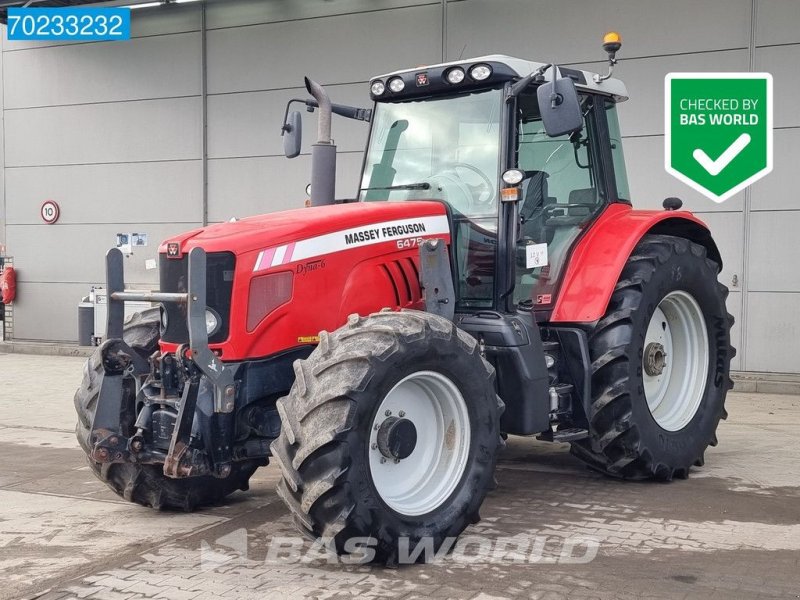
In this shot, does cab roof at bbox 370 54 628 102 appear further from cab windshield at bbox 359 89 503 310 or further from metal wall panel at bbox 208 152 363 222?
metal wall panel at bbox 208 152 363 222

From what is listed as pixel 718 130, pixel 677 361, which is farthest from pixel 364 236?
pixel 718 130

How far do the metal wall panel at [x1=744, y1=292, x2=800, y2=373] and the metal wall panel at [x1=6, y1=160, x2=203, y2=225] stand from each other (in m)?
8.18

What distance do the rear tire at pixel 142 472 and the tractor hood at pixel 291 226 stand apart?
62 centimetres

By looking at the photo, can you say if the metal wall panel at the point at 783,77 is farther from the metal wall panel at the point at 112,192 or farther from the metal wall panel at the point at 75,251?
the metal wall panel at the point at 75,251

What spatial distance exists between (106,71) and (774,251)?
1054 centimetres

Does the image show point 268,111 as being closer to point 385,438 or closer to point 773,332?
point 773,332

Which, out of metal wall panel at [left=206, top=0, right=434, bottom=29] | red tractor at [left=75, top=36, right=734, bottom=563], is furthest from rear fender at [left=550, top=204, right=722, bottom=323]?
metal wall panel at [left=206, top=0, right=434, bottom=29]

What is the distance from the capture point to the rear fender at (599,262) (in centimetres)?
599

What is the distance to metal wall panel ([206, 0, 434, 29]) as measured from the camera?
45.3 ft

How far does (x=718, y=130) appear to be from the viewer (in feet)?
39.2

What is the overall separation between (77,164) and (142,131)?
1440mm

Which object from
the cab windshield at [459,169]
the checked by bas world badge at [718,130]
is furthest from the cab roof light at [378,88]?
the checked by bas world badge at [718,130]

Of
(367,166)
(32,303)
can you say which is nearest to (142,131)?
(32,303)

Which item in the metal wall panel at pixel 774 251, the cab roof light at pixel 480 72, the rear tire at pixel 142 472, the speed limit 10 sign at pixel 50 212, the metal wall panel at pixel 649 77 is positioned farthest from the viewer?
the speed limit 10 sign at pixel 50 212
